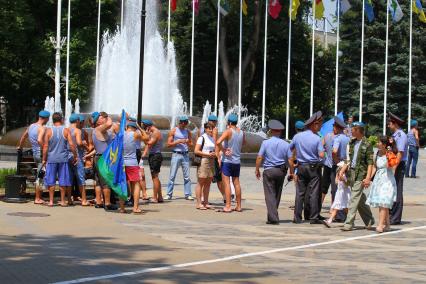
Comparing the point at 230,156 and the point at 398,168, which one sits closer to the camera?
→ the point at 398,168

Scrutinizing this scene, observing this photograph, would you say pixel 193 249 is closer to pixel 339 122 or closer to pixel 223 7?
pixel 339 122

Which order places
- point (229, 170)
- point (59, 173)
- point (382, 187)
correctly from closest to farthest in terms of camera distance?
point (382, 187) < point (229, 170) < point (59, 173)

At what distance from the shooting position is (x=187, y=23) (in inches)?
2386

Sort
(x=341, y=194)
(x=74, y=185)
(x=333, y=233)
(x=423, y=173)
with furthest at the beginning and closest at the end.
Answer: (x=423, y=173)
(x=74, y=185)
(x=341, y=194)
(x=333, y=233)

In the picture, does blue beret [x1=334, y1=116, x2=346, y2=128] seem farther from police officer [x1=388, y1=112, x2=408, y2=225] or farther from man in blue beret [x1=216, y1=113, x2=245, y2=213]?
man in blue beret [x1=216, y1=113, x2=245, y2=213]

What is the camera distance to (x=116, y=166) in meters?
15.7

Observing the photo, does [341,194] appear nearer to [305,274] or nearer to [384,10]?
[305,274]

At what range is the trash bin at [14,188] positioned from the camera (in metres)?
16.7

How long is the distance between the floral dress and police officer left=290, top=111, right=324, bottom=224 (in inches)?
44.3

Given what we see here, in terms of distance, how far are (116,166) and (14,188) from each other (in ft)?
7.71

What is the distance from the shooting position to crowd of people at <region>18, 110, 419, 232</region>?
46.0 ft

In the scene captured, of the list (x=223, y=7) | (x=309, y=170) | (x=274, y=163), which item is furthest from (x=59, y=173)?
(x=223, y=7)

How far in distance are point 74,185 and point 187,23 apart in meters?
44.1

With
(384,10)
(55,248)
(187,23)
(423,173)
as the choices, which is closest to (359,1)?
(384,10)
